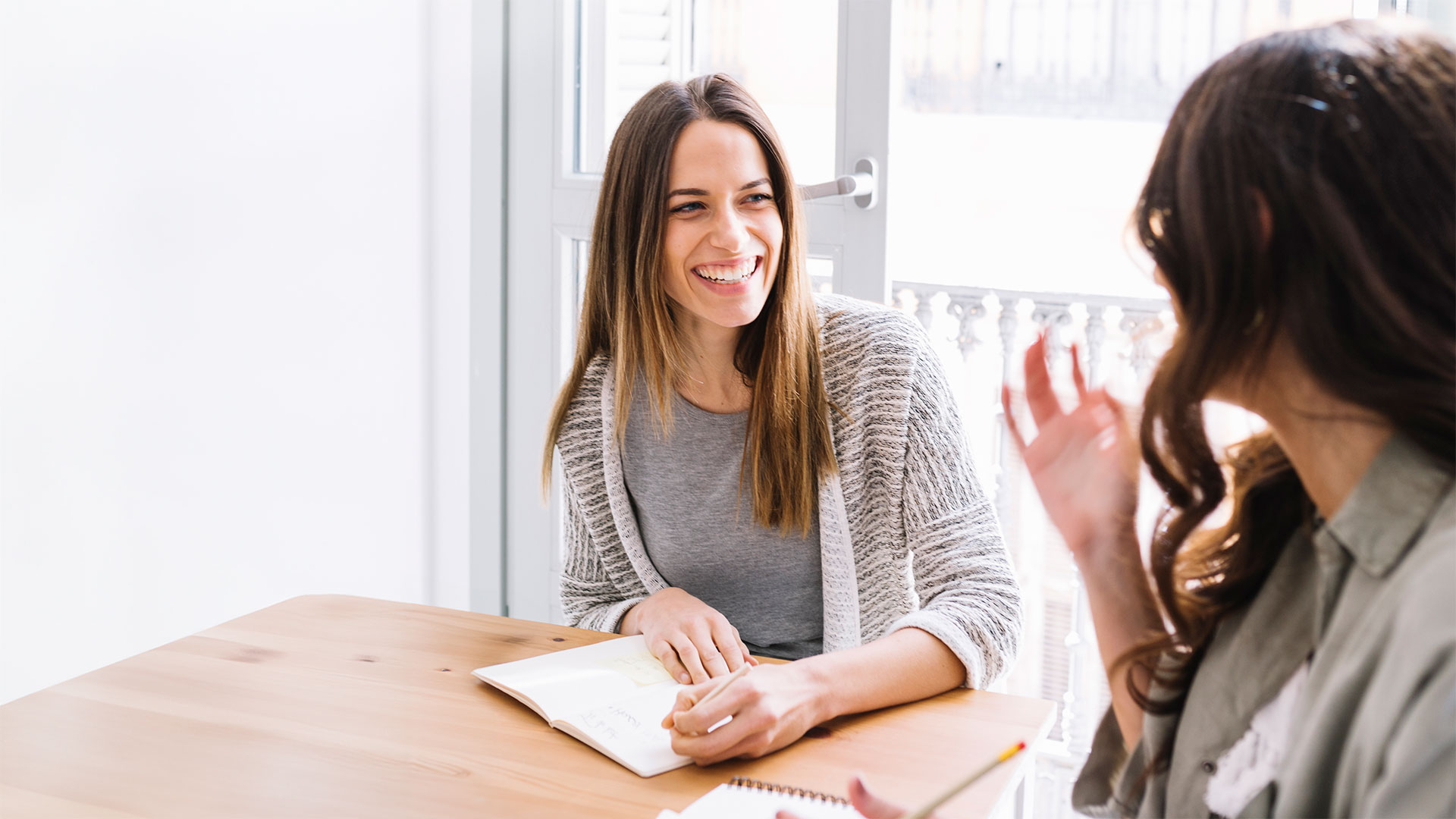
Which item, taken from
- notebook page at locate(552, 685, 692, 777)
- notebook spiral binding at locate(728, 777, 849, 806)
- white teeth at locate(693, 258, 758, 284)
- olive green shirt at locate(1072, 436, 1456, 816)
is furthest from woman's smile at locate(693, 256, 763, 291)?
olive green shirt at locate(1072, 436, 1456, 816)

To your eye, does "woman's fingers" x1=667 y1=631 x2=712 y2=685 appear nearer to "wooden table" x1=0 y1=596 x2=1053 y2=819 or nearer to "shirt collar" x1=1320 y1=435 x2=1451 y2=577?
"wooden table" x1=0 y1=596 x2=1053 y2=819

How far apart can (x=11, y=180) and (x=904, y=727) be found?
1.36 metres

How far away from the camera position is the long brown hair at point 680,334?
54.1 inches

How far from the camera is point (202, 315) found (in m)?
1.81

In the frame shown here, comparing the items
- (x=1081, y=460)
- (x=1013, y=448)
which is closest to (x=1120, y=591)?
(x=1081, y=460)

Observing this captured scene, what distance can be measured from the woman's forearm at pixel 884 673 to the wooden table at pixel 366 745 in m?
0.01

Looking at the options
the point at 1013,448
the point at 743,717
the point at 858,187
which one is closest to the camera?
the point at 743,717

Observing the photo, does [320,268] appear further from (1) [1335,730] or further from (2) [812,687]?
(1) [1335,730]

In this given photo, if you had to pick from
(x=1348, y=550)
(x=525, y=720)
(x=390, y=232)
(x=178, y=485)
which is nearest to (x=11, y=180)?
(x=178, y=485)

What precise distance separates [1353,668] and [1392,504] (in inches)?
3.6

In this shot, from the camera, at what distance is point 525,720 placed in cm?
→ 101

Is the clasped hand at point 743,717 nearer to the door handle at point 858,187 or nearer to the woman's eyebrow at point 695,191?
the woman's eyebrow at point 695,191

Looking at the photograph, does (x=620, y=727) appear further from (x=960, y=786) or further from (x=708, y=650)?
(x=960, y=786)

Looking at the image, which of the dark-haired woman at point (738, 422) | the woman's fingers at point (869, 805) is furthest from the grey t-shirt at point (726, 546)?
the woman's fingers at point (869, 805)
